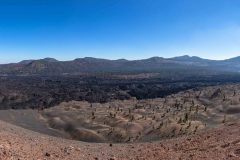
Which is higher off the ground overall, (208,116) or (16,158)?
(16,158)

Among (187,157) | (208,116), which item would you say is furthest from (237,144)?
(208,116)

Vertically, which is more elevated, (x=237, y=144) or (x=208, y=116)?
(x=237, y=144)

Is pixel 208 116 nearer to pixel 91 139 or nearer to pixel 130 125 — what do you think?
pixel 130 125

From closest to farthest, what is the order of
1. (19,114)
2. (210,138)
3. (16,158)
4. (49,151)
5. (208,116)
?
(16,158) < (49,151) < (210,138) < (208,116) < (19,114)

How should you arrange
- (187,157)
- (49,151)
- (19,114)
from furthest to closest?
(19,114) < (49,151) < (187,157)

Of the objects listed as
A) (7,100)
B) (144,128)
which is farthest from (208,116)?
(7,100)

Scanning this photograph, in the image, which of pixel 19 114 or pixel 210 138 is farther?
pixel 19 114

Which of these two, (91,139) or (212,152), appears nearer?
(212,152)

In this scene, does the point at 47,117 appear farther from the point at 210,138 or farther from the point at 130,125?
the point at 210,138

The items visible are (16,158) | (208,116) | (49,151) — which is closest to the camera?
(16,158)
